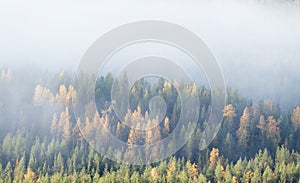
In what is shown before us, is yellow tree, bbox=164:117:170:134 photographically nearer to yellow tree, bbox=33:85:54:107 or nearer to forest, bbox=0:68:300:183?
forest, bbox=0:68:300:183

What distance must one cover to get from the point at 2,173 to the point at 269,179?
36.8 m

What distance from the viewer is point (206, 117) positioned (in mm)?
115188

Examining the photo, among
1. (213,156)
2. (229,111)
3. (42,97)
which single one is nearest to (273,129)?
(229,111)

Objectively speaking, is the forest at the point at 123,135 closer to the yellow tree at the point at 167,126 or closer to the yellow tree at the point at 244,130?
the yellow tree at the point at 167,126

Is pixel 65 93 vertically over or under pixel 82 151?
over

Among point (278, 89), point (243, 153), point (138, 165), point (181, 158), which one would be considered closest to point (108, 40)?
point (138, 165)

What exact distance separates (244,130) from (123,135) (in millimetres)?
21797

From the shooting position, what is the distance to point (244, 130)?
117375mm

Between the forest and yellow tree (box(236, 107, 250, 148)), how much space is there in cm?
17

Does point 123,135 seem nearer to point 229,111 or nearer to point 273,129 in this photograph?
point 229,111

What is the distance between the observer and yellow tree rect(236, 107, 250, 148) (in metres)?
114

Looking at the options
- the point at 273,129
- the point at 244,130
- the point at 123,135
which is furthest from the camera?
the point at 273,129

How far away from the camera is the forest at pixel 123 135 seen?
318ft

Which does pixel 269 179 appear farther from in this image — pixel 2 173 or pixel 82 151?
pixel 2 173
